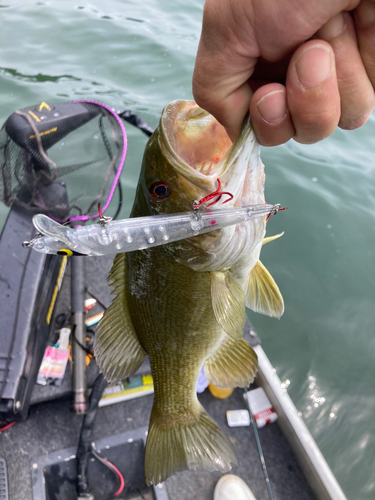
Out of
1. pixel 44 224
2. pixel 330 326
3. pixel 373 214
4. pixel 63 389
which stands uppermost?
pixel 44 224

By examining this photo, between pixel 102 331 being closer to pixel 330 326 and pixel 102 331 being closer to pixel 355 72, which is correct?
pixel 355 72

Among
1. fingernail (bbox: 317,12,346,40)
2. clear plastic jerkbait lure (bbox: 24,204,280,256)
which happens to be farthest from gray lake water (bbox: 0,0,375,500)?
fingernail (bbox: 317,12,346,40)

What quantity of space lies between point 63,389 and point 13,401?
1.68 feet

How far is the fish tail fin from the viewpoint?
5.50ft

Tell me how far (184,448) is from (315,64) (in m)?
1.75

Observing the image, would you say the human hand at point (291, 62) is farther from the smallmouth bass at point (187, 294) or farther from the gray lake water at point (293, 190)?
the gray lake water at point (293, 190)

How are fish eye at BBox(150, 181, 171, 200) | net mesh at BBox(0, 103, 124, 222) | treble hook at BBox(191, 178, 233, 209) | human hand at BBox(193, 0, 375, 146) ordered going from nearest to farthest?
human hand at BBox(193, 0, 375, 146) → treble hook at BBox(191, 178, 233, 209) → fish eye at BBox(150, 181, 171, 200) → net mesh at BBox(0, 103, 124, 222)

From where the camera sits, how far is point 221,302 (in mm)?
1356

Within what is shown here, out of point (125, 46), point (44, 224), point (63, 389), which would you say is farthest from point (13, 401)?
point (125, 46)

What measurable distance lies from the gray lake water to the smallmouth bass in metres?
1.69

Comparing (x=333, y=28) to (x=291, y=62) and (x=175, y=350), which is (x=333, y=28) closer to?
(x=291, y=62)

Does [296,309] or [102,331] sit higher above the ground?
[102,331]

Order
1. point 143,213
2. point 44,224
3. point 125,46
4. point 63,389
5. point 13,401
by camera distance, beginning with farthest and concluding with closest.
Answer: point 125,46 < point 63,389 < point 13,401 < point 143,213 < point 44,224

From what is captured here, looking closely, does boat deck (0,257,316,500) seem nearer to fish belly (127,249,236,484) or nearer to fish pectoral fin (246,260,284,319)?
fish belly (127,249,236,484)
